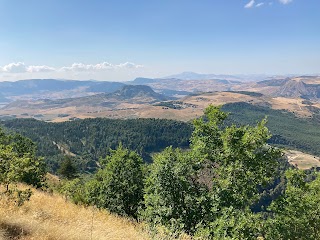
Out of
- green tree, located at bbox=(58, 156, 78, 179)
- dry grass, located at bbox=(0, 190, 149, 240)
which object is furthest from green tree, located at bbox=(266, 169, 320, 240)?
green tree, located at bbox=(58, 156, 78, 179)

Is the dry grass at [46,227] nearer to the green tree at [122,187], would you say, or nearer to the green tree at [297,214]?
the green tree at [297,214]

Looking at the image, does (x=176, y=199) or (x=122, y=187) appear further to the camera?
(x=122, y=187)

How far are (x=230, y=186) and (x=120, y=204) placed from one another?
15342 mm

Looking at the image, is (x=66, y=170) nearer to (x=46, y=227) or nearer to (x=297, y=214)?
(x=297, y=214)

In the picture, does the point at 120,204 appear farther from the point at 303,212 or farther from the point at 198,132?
the point at 303,212

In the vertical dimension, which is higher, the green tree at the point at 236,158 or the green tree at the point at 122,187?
the green tree at the point at 236,158

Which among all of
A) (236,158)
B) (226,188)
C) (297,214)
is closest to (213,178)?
(226,188)

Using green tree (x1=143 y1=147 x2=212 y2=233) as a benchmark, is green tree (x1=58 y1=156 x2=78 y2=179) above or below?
below

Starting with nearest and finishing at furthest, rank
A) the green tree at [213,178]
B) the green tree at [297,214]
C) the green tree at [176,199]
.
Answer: the green tree at [213,178], the green tree at [176,199], the green tree at [297,214]

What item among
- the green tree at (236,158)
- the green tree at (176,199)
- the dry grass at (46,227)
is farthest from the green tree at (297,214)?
the dry grass at (46,227)

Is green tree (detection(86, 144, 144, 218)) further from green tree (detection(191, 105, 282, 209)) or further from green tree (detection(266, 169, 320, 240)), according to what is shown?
green tree (detection(266, 169, 320, 240))

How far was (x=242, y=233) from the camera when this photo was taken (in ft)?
51.5

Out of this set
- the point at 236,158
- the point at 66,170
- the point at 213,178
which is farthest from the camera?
the point at 66,170

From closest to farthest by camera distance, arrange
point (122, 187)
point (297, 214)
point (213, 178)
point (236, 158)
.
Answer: point (297, 214), point (236, 158), point (213, 178), point (122, 187)
